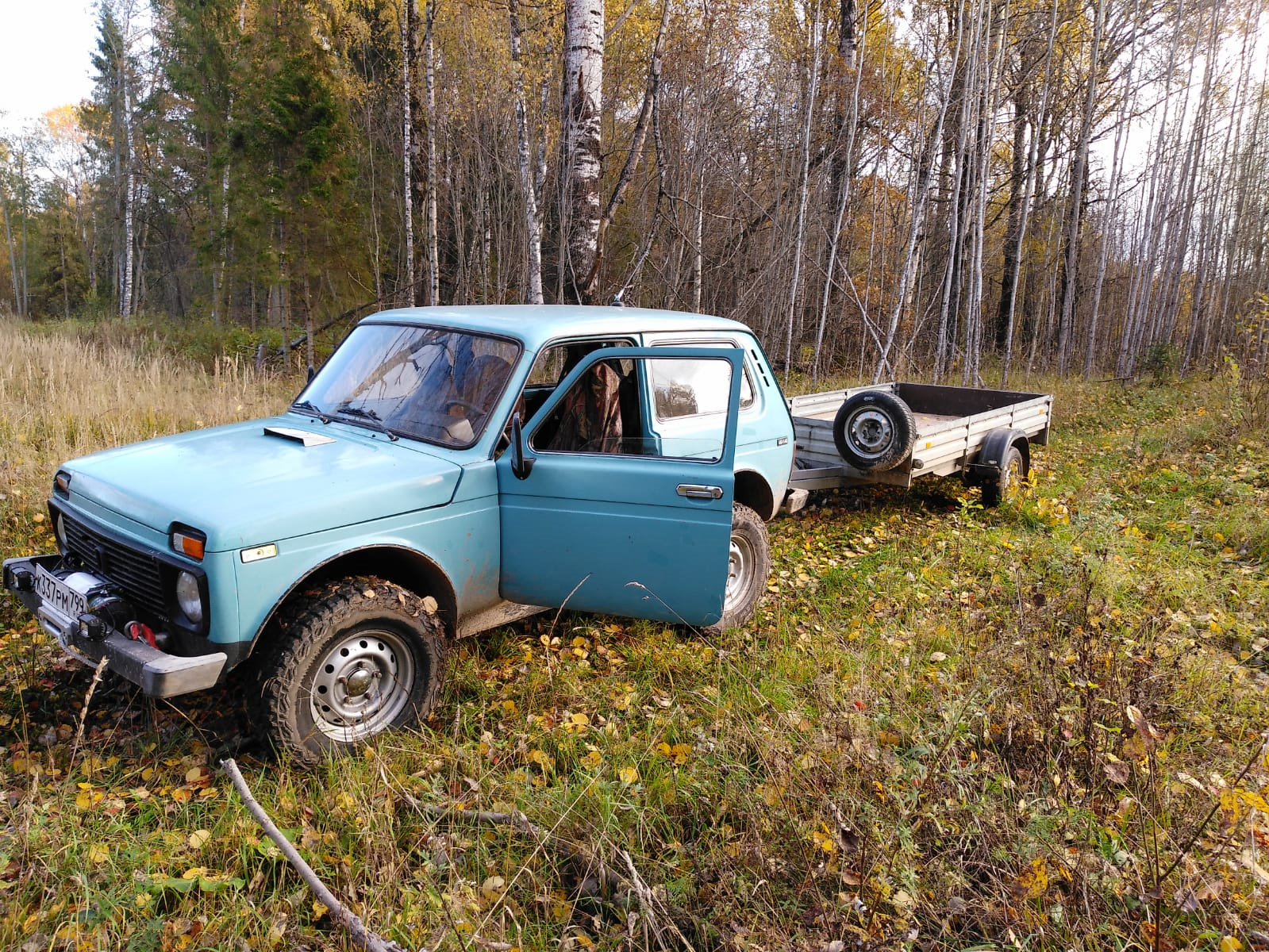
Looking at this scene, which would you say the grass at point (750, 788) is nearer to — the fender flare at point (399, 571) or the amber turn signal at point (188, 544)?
the fender flare at point (399, 571)

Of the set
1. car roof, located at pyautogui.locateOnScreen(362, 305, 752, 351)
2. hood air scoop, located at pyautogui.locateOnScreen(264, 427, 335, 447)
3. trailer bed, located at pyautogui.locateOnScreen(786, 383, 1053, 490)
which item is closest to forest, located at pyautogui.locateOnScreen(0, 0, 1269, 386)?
trailer bed, located at pyautogui.locateOnScreen(786, 383, 1053, 490)

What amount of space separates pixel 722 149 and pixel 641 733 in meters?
13.0

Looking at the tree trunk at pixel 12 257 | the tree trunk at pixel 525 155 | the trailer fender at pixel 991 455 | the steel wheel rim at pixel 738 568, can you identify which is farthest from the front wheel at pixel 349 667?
the tree trunk at pixel 12 257

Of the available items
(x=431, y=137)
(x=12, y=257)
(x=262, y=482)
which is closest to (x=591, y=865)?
(x=262, y=482)

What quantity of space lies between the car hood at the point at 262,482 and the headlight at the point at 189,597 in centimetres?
21

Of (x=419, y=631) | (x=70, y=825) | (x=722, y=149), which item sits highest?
(x=722, y=149)

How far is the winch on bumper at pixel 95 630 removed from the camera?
9.29 feet

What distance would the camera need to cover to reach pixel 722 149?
46.7 ft

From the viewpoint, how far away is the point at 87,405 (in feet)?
25.3

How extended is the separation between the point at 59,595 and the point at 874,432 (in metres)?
5.49

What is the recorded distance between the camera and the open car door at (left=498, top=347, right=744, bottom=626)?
378 cm

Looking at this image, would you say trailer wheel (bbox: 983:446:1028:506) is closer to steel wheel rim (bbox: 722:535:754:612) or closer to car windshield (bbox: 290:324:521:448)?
steel wheel rim (bbox: 722:535:754:612)

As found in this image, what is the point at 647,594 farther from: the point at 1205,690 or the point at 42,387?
the point at 42,387

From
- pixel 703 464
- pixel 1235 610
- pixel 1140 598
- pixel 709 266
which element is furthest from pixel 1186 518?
pixel 709 266
